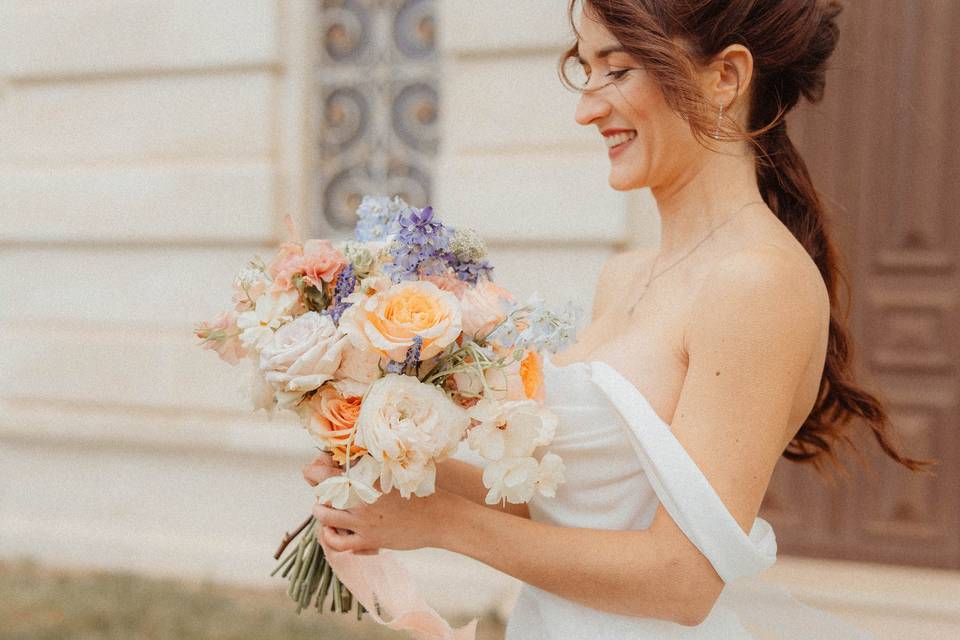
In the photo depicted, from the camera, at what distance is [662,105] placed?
185 centimetres

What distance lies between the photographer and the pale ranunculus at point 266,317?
1.63 meters

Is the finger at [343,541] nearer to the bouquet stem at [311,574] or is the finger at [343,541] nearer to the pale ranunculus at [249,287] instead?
the bouquet stem at [311,574]

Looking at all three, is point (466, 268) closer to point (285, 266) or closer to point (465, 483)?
point (285, 266)

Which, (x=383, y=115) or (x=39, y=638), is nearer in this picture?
(x=39, y=638)

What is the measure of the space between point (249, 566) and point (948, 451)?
351cm

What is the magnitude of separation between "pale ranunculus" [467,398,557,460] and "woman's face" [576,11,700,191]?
0.61 m

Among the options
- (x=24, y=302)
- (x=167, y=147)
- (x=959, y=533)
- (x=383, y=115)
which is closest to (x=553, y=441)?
(x=959, y=533)

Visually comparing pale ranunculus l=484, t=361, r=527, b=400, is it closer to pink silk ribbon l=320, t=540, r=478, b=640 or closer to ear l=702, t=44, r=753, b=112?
pink silk ribbon l=320, t=540, r=478, b=640

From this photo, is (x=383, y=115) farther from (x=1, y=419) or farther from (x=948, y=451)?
(x=948, y=451)

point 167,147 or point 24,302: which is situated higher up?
point 167,147

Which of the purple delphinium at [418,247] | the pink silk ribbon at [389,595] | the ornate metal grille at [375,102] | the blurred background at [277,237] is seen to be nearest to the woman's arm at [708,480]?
the pink silk ribbon at [389,595]

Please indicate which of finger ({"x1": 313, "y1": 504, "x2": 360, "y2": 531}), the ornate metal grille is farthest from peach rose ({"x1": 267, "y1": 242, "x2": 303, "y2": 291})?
the ornate metal grille

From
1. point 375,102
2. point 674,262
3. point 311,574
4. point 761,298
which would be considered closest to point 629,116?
point 674,262

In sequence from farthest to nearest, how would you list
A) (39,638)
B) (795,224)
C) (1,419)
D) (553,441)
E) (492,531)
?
(1,419)
(39,638)
(795,224)
(553,441)
(492,531)
